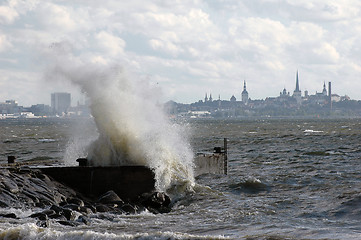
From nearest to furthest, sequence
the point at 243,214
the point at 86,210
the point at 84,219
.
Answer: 1. the point at 84,219
2. the point at 86,210
3. the point at 243,214

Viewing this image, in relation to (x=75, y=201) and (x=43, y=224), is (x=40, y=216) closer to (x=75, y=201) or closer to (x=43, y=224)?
(x=43, y=224)

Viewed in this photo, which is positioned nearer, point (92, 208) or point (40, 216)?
point (40, 216)

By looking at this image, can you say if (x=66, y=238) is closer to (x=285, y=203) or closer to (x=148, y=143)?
(x=285, y=203)

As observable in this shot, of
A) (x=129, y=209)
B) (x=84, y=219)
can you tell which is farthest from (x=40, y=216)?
(x=129, y=209)

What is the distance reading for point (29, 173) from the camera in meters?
16.9

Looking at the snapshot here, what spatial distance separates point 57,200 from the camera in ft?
51.5

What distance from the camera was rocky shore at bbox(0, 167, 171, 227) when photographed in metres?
13.8

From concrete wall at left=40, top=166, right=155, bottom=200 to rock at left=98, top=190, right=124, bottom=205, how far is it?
2.36ft

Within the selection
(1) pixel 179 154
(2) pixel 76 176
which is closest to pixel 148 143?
(1) pixel 179 154

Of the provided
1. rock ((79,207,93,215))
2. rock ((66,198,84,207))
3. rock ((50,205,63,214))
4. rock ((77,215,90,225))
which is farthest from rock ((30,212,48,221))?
rock ((66,198,84,207))

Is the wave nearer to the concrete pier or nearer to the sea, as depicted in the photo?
the sea

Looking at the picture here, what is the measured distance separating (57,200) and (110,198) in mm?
1458

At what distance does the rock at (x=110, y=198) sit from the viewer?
16109mm

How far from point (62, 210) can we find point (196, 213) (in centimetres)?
368
